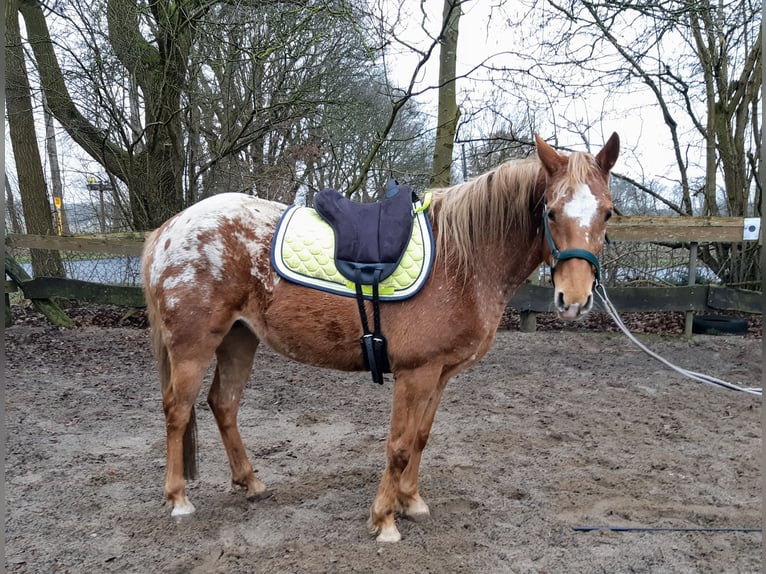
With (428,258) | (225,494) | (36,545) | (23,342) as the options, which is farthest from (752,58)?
(23,342)

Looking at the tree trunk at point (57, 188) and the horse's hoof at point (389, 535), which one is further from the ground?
the tree trunk at point (57, 188)

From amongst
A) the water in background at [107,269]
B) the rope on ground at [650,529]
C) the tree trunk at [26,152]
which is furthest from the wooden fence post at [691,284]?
the tree trunk at [26,152]

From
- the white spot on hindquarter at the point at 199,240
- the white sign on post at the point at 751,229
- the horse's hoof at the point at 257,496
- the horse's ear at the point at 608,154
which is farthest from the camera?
the white sign on post at the point at 751,229

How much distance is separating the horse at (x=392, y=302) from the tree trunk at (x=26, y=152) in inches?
224

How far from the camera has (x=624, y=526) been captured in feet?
8.77

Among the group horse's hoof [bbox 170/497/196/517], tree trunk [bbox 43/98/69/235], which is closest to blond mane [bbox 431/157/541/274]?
horse's hoof [bbox 170/497/196/517]

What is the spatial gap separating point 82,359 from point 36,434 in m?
2.17

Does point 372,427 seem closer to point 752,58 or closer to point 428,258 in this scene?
point 428,258

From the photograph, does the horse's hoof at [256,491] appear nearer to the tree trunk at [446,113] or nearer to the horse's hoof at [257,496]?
the horse's hoof at [257,496]

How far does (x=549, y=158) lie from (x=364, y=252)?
99 centimetres

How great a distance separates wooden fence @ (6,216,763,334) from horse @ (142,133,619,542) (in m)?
4.35

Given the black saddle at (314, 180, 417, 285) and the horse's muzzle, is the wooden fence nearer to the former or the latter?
the black saddle at (314, 180, 417, 285)

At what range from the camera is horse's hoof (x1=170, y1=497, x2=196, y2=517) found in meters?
2.77

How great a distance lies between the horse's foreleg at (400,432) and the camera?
2566 millimetres
